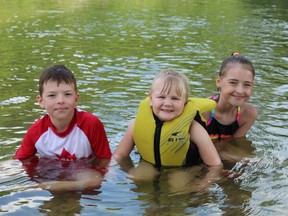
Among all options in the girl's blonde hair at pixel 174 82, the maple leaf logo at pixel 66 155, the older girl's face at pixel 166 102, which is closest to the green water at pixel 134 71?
the maple leaf logo at pixel 66 155

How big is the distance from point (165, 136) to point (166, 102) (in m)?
0.41

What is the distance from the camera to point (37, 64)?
11.6m

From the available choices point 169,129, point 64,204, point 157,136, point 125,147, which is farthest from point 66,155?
point 169,129

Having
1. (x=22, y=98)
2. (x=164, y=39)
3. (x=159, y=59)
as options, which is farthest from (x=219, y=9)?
(x=22, y=98)

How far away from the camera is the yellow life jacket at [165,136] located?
532 centimetres

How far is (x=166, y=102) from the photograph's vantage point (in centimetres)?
520

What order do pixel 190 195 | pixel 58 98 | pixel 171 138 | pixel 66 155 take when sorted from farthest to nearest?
pixel 66 155
pixel 171 138
pixel 58 98
pixel 190 195

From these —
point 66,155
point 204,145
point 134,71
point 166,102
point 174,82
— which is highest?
point 174,82

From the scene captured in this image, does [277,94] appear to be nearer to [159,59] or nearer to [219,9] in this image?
[159,59]

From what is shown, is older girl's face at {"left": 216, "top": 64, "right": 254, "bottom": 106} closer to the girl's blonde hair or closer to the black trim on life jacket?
the girl's blonde hair

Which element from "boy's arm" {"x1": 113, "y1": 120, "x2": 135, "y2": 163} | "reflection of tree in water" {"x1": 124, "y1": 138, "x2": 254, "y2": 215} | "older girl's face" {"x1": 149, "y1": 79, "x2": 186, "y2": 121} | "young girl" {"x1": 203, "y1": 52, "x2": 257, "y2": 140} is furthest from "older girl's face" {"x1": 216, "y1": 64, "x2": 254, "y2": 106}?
"boy's arm" {"x1": 113, "y1": 120, "x2": 135, "y2": 163}

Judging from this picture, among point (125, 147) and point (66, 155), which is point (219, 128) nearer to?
point (125, 147)

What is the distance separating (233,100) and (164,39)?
379 inches

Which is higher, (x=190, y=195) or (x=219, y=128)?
(x=219, y=128)
